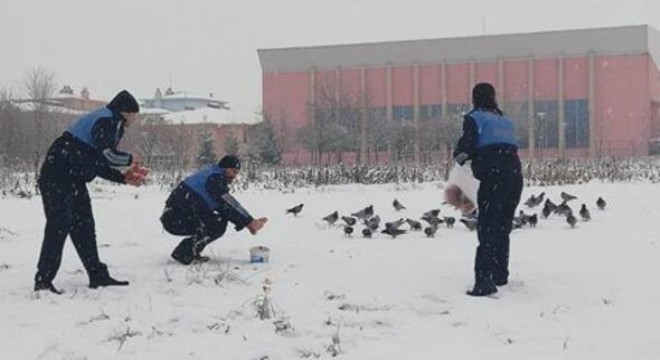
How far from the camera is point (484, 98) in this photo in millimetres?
7184

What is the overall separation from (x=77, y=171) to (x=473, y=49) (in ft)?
193

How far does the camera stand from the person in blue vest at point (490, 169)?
7082mm

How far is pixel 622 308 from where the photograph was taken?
260 inches

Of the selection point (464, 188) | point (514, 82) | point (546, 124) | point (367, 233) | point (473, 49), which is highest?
→ point (473, 49)

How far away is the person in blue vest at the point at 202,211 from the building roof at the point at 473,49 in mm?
55899

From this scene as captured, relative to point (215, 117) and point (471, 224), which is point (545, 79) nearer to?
point (215, 117)

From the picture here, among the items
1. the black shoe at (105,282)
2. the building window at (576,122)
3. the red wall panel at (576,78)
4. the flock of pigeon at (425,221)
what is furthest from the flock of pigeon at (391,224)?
the red wall panel at (576,78)

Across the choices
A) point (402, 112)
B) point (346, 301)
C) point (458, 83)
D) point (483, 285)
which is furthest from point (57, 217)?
point (458, 83)

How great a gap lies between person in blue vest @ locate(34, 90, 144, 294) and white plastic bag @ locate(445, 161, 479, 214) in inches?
111

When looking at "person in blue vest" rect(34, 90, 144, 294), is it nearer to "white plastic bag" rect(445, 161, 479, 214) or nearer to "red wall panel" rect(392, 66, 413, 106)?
"white plastic bag" rect(445, 161, 479, 214)

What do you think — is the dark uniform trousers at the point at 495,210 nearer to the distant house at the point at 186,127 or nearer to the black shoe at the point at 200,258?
the black shoe at the point at 200,258

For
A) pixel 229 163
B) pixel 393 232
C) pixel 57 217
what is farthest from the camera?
pixel 393 232

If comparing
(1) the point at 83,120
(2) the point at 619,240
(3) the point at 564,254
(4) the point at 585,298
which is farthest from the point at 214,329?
(2) the point at 619,240

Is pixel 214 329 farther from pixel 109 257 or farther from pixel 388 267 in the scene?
pixel 109 257
